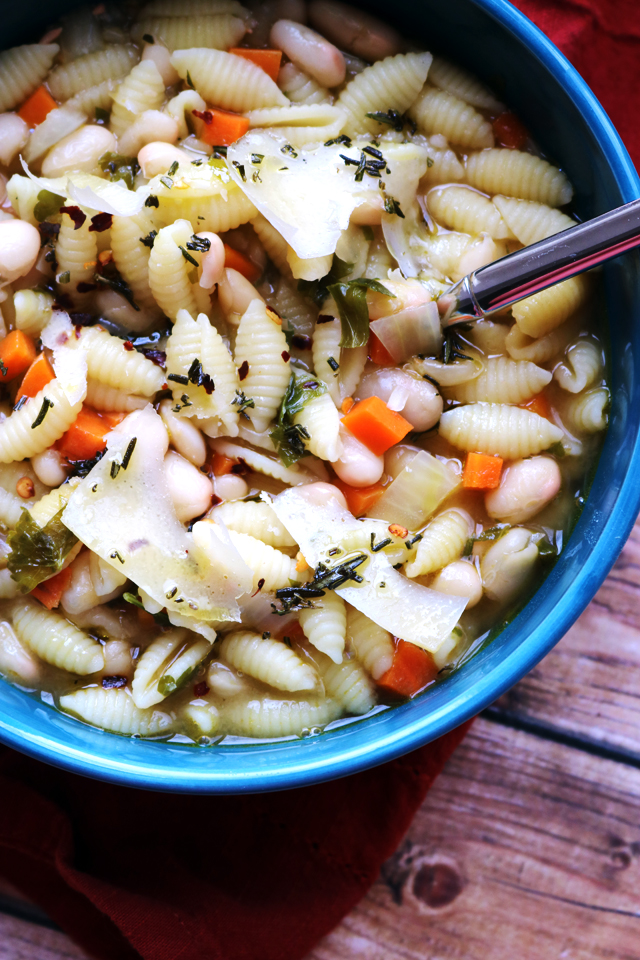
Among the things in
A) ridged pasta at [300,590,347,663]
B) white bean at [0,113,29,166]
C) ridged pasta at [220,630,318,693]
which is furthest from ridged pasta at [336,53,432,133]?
ridged pasta at [220,630,318,693]

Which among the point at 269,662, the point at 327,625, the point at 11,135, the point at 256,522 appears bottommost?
the point at 269,662

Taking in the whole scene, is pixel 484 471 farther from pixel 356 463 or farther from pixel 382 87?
pixel 382 87

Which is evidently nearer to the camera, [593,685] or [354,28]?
[354,28]

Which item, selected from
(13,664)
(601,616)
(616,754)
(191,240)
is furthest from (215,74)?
(616,754)

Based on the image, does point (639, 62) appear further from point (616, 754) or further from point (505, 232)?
point (616, 754)

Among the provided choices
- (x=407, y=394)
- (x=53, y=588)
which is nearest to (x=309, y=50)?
(x=407, y=394)

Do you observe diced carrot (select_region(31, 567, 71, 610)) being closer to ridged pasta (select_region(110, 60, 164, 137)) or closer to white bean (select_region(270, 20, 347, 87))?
ridged pasta (select_region(110, 60, 164, 137))
